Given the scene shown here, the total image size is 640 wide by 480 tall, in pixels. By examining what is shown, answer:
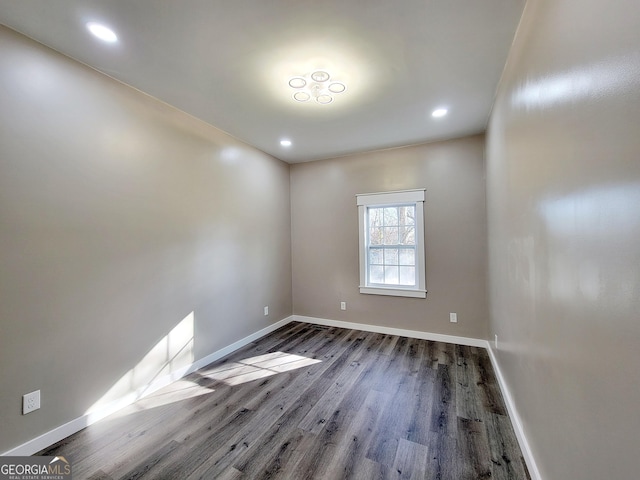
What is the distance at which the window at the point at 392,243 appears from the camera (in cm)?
373

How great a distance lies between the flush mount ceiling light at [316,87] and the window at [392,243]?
184 cm

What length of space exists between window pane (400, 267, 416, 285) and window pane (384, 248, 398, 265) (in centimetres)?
16

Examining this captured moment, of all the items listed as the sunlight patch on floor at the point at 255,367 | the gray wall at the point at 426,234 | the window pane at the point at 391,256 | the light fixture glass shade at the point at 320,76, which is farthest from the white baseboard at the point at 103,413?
the light fixture glass shade at the point at 320,76

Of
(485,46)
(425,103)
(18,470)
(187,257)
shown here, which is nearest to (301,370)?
(187,257)

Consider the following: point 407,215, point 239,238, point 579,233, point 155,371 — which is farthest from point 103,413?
point 407,215

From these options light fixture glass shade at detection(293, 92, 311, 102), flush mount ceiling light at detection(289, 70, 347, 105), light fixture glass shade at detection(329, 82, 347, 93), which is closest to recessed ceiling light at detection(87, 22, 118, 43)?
flush mount ceiling light at detection(289, 70, 347, 105)

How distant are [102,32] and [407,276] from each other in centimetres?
391

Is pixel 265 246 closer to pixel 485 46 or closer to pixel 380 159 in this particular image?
pixel 380 159

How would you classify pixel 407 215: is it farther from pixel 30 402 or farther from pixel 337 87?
pixel 30 402

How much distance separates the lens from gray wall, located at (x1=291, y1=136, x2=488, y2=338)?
3.43 m

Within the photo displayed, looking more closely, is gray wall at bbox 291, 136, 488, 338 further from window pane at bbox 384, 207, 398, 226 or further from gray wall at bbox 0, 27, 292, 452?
gray wall at bbox 0, 27, 292, 452

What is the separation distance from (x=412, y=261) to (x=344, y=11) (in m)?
3.07

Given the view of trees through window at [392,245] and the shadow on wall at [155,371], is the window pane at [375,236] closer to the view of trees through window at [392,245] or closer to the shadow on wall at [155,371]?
the view of trees through window at [392,245]

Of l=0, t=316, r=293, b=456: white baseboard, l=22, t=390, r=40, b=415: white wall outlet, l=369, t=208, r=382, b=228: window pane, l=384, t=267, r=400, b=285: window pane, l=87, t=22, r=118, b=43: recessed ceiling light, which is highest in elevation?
l=87, t=22, r=118, b=43: recessed ceiling light
